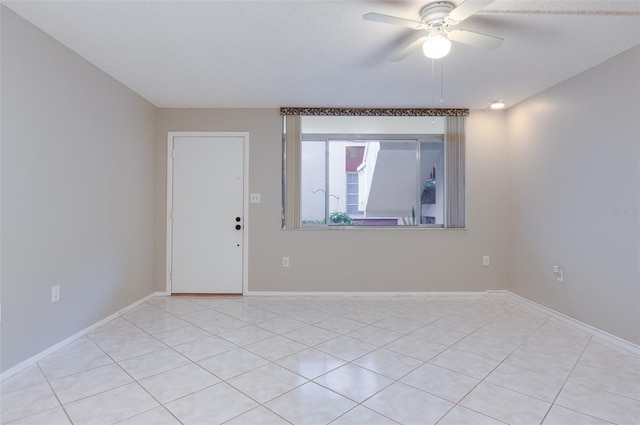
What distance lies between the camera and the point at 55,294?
2391 millimetres

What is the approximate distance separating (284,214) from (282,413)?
2.53 m

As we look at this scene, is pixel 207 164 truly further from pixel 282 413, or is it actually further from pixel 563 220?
pixel 563 220

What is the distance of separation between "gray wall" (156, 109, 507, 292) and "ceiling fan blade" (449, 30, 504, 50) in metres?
2.11

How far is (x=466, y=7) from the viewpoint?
67.1 inches

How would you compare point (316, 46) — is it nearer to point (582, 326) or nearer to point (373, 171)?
point (373, 171)

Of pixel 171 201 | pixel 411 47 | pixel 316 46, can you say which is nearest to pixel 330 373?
pixel 411 47

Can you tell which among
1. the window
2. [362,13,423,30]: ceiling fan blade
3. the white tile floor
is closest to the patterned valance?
the window

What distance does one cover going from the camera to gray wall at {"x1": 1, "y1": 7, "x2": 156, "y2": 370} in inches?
80.2

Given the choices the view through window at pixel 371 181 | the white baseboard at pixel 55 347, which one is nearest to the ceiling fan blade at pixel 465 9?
the view through window at pixel 371 181

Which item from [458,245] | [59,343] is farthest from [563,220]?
[59,343]

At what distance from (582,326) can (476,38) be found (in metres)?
2.67

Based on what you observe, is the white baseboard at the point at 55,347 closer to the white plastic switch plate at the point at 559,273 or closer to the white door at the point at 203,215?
the white door at the point at 203,215

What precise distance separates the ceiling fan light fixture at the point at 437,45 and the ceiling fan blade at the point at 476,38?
78 mm

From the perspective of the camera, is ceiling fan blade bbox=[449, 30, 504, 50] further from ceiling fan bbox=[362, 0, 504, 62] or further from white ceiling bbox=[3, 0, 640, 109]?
white ceiling bbox=[3, 0, 640, 109]
